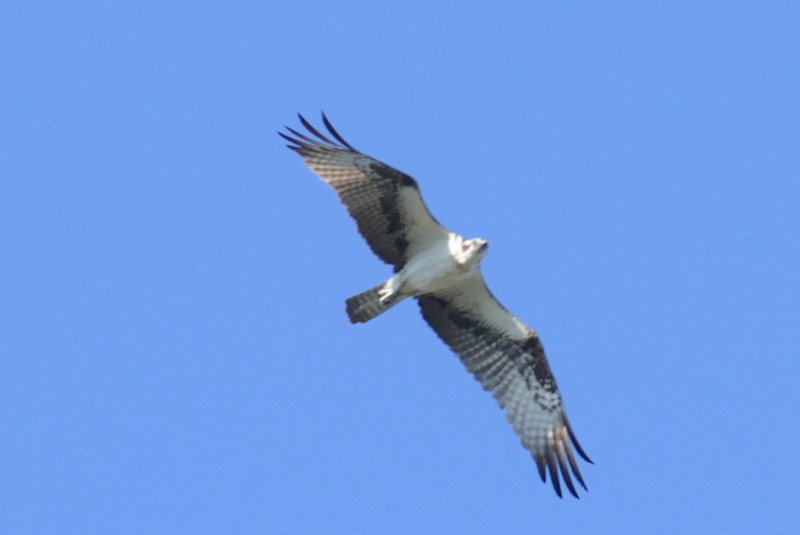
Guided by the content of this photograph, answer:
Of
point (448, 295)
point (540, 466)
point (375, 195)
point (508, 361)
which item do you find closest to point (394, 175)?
point (375, 195)

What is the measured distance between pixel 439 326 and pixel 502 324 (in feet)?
2.24

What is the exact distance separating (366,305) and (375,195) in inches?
44.6

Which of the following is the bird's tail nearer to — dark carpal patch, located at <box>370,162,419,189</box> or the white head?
the white head

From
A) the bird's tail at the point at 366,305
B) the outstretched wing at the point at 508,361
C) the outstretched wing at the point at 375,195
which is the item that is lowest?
the outstretched wing at the point at 508,361

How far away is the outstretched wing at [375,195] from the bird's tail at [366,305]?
0.41m

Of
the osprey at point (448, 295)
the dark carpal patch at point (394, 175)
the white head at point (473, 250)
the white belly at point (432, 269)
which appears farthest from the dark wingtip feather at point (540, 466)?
the dark carpal patch at point (394, 175)

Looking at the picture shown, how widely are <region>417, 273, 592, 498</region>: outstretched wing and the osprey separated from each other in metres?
0.01

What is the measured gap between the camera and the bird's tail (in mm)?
15391

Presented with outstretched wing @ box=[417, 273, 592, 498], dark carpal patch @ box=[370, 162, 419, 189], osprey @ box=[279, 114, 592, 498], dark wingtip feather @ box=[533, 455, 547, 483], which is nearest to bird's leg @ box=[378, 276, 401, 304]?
osprey @ box=[279, 114, 592, 498]

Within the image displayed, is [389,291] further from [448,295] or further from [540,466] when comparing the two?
[540,466]

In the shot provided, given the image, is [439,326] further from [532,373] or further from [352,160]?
[352,160]

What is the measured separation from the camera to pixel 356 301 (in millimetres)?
15414

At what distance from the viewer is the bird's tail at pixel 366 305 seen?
1539cm

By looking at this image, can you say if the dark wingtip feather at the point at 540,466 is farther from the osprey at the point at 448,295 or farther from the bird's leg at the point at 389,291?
the bird's leg at the point at 389,291
